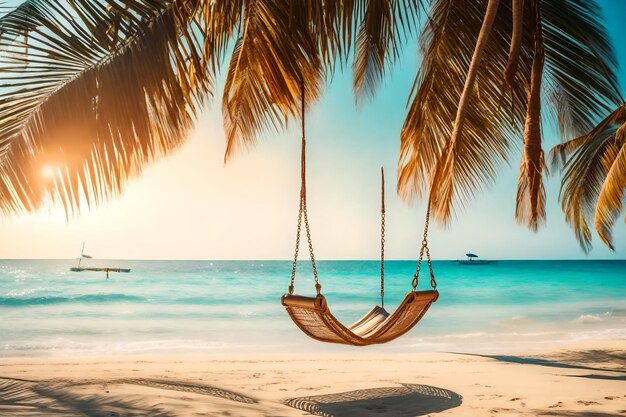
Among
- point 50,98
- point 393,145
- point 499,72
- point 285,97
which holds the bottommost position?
point 50,98

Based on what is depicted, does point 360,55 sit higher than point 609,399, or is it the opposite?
point 360,55

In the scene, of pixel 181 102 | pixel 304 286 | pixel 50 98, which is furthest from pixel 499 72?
pixel 304 286

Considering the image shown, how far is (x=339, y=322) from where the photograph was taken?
2.94 metres

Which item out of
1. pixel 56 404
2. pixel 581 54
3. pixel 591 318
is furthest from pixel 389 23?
pixel 591 318

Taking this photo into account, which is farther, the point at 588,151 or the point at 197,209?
the point at 197,209

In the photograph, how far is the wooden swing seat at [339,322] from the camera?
2.76 meters

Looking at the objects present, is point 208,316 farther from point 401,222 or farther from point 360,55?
point 360,55

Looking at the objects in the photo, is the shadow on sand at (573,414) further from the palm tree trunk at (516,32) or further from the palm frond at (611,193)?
the palm frond at (611,193)

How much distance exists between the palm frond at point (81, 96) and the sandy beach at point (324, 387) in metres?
1.61

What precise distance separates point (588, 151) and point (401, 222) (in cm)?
896

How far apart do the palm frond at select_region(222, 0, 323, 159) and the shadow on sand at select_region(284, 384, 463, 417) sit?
63.4 inches

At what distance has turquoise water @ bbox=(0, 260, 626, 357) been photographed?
9258 millimetres

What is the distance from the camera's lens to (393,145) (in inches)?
722

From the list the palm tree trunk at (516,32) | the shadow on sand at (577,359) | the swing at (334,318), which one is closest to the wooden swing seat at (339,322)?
the swing at (334,318)
